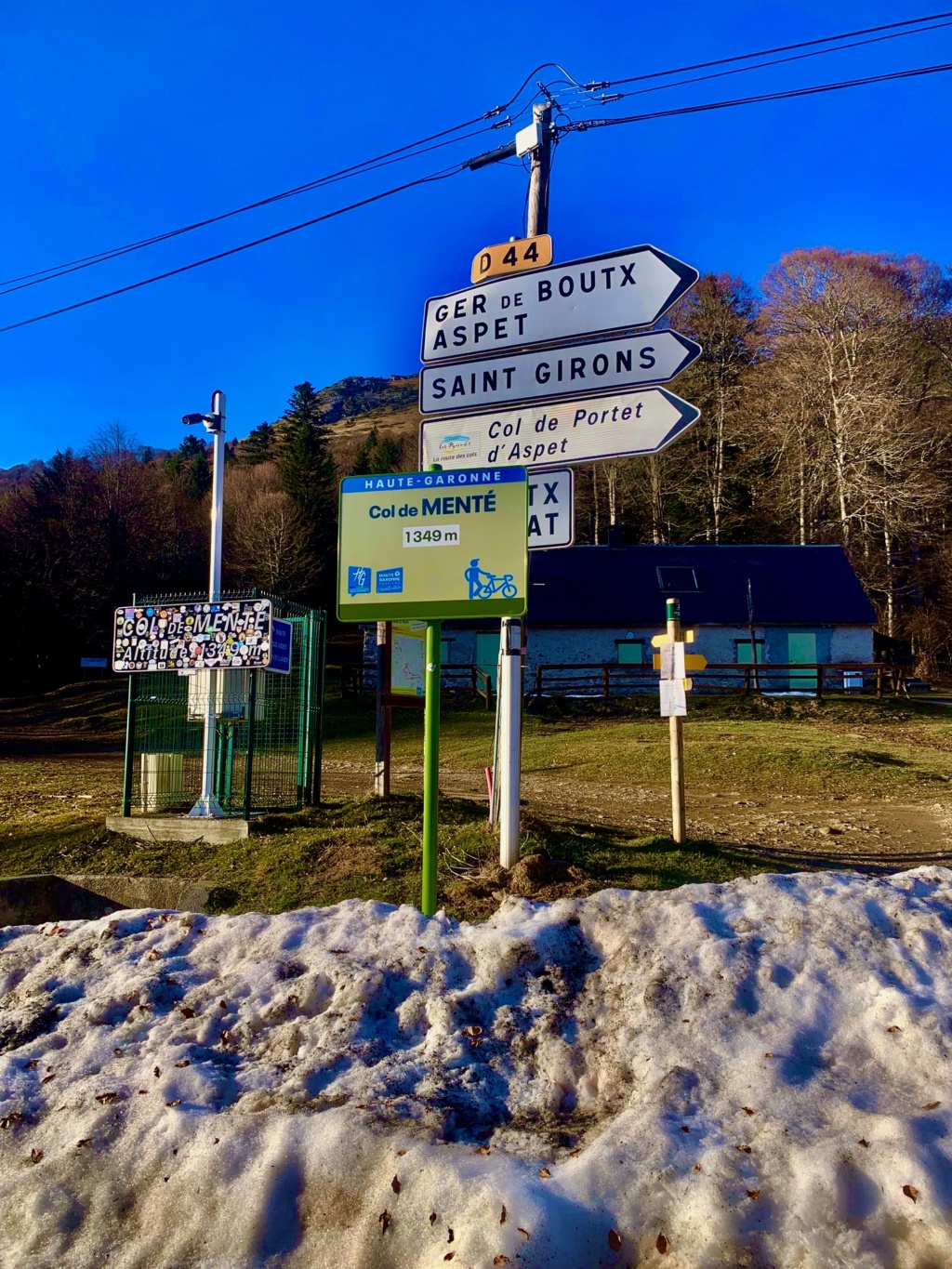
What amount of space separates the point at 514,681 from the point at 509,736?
1.41 ft

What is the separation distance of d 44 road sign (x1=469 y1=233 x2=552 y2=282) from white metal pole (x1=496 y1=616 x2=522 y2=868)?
8.31ft

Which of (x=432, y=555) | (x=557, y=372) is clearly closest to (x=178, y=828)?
(x=432, y=555)

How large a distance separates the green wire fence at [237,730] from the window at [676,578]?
26.2 m

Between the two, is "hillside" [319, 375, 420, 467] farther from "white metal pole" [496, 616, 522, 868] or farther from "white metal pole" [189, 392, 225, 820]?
"white metal pole" [496, 616, 522, 868]

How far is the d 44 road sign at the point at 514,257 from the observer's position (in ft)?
21.8

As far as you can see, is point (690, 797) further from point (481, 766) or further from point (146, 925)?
point (146, 925)

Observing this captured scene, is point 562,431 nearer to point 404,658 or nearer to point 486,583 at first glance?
point 486,583

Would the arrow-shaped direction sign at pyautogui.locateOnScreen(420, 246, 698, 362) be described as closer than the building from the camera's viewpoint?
Yes

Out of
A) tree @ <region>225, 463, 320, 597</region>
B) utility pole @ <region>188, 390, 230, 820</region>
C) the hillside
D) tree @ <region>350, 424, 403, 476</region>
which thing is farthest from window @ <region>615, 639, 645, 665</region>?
the hillside

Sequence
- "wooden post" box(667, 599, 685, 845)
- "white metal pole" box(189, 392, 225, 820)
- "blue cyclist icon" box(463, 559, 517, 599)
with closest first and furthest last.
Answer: "blue cyclist icon" box(463, 559, 517, 599) < "wooden post" box(667, 599, 685, 845) < "white metal pole" box(189, 392, 225, 820)

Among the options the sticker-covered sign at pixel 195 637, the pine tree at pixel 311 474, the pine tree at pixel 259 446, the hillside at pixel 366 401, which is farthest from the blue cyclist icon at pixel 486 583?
the hillside at pixel 366 401

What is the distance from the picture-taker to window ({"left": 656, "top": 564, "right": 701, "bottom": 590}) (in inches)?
1361

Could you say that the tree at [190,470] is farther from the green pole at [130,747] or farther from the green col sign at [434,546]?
the green col sign at [434,546]

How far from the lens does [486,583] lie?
207 inches
